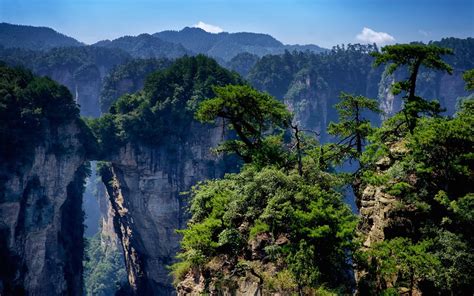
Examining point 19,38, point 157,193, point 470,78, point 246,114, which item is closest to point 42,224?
point 157,193

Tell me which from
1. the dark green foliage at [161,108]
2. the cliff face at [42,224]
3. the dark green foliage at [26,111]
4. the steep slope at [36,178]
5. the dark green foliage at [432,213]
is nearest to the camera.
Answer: the dark green foliage at [432,213]

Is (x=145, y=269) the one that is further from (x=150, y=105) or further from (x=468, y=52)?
(x=468, y=52)

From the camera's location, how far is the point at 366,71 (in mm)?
128125

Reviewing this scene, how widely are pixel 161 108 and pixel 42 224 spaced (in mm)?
16052

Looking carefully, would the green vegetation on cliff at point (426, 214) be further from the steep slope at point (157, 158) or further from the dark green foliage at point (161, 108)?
the steep slope at point (157, 158)

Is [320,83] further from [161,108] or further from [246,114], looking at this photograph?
[246,114]

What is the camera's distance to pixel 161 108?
47.8 meters

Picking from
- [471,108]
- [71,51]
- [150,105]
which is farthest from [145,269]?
[71,51]

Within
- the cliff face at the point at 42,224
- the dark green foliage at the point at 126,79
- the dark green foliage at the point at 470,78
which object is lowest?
the cliff face at the point at 42,224

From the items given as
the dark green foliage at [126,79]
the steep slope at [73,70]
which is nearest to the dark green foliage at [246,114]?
the dark green foliage at [126,79]

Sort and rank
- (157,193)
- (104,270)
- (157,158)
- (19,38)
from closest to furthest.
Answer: (157,193), (157,158), (104,270), (19,38)

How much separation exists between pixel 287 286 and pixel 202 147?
129 feet

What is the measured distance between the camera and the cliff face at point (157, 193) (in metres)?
48.4

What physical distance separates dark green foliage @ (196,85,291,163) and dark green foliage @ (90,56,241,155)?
29143 mm
